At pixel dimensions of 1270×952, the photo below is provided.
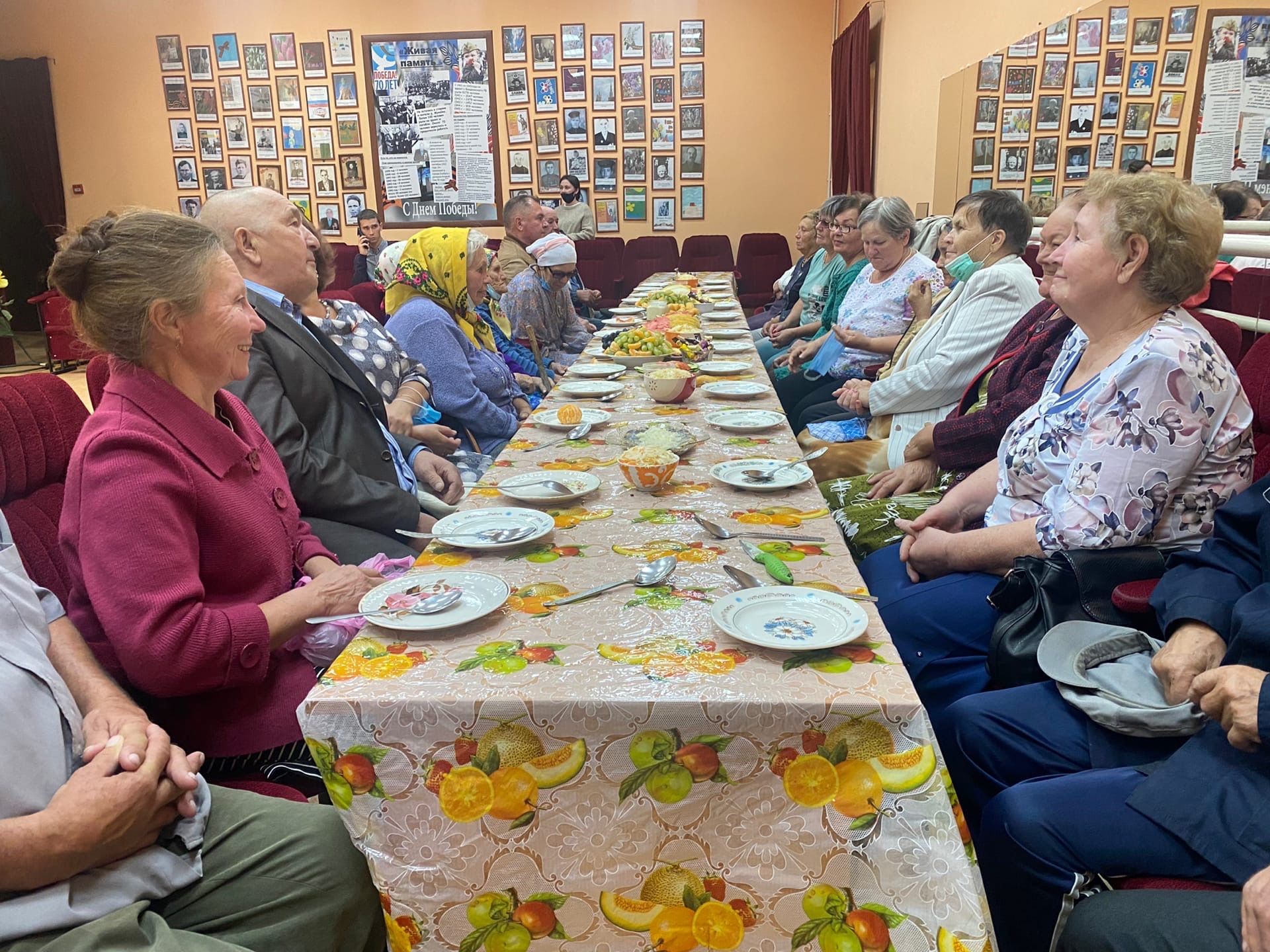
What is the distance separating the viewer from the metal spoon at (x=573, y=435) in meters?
2.12

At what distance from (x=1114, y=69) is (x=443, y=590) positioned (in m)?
3.47

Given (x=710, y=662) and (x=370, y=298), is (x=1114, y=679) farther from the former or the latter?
(x=370, y=298)

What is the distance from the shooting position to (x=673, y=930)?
3.38ft

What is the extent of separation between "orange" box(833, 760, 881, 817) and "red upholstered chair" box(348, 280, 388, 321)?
241 inches

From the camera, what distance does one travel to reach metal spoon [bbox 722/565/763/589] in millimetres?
1280

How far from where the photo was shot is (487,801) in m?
1.03

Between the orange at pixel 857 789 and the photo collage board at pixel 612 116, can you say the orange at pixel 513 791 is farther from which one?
the photo collage board at pixel 612 116

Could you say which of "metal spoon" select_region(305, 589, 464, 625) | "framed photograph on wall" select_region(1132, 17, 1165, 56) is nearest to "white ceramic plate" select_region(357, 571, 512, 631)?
"metal spoon" select_region(305, 589, 464, 625)

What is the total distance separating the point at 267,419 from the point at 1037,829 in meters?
1.72

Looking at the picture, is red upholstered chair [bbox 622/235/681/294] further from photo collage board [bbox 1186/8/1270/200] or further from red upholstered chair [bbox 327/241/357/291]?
photo collage board [bbox 1186/8/1270/200]

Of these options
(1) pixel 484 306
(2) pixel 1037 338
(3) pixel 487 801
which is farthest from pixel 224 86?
(3) pixel 487 801

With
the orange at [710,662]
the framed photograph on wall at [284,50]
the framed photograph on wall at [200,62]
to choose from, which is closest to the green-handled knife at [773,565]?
the orange at [710,662]

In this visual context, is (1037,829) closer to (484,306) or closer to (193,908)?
(193,908)

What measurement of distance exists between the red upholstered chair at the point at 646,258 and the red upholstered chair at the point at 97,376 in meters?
7.26
